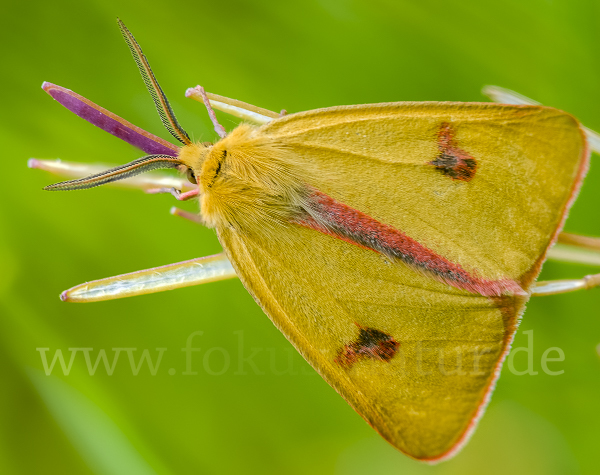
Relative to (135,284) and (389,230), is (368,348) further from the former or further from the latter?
(135,284)

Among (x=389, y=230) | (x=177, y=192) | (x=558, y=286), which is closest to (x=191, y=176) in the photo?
(x=177, y=192)

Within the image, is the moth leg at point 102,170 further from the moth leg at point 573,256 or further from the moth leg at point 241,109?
the moth leg at point 573,256

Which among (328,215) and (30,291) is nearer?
(328,215)

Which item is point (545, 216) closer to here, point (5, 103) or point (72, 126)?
point (72, 126)

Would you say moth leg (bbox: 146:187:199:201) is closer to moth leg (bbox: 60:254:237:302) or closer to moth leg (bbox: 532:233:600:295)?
moth leg (bbox: 60:254:237:302)

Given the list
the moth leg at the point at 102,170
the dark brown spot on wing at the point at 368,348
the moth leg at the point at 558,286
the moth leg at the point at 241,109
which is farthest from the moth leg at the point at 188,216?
the moth leg at the point at 558,286

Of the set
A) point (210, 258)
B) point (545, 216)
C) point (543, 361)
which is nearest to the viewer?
point (545, 216)

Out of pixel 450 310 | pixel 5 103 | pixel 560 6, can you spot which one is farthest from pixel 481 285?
pixel 5 103
